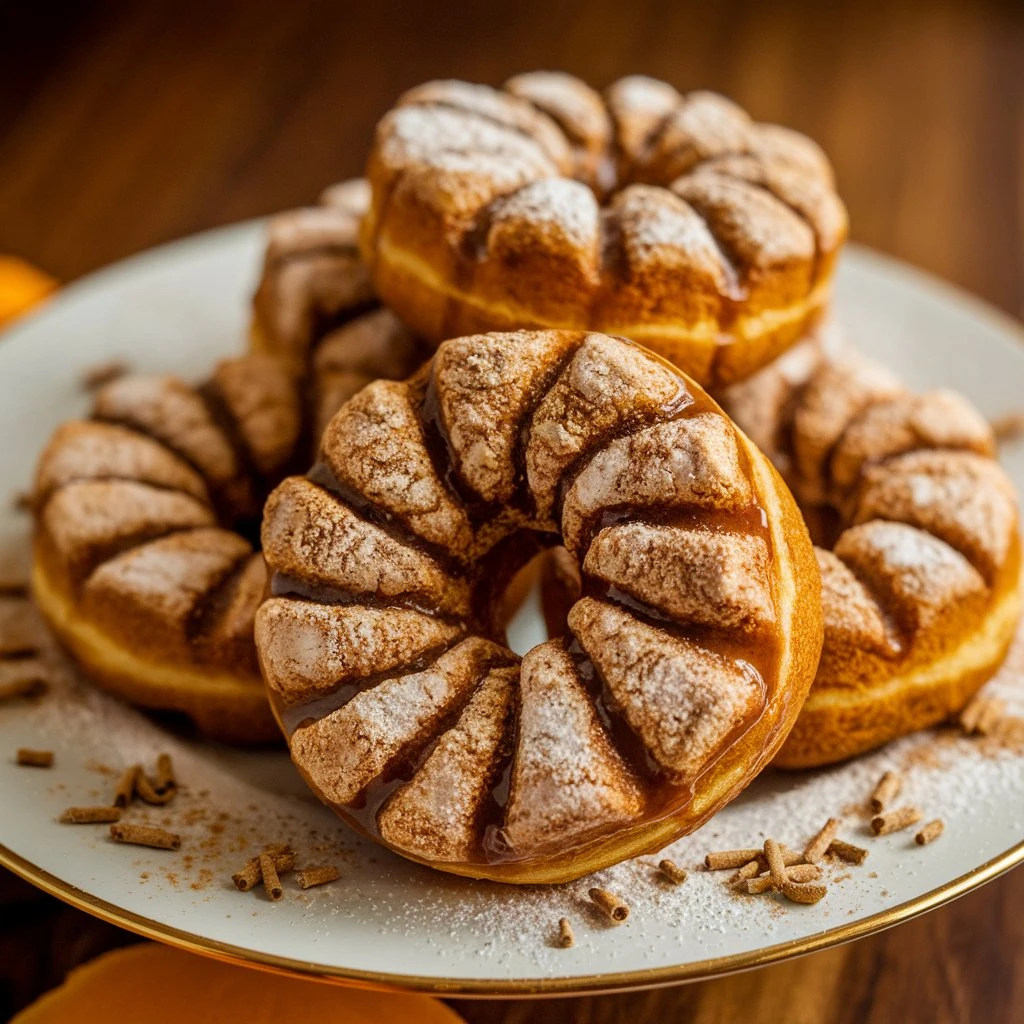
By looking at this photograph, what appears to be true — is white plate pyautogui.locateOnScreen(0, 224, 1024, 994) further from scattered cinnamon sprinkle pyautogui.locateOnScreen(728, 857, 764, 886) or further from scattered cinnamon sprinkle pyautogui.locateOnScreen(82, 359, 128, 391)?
scattered cinnamon sprinkle pyautogui.locateOnScreen(82, 359, 128, 391)

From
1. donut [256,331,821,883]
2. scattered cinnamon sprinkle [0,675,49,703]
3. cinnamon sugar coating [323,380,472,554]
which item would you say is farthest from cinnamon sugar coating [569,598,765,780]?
scattered cinnamon sprinkle [0,675,49,703]

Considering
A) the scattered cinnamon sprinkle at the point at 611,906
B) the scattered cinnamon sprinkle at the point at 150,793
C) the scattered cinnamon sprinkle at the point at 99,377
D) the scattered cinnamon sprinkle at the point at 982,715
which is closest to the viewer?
the scattered cinnamon sprinkle at the point at 611,906

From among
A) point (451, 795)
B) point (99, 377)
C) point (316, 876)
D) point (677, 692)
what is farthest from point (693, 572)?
point (99, 377)

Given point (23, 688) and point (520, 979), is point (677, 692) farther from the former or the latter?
point (23, 688)

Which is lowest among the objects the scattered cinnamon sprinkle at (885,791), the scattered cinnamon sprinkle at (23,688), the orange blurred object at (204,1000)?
the orange blurred object at (204,1000)

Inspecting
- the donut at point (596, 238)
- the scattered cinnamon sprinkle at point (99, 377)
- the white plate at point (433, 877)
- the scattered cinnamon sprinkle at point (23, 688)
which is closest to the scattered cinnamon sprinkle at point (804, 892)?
the white plate at point (433, 877)

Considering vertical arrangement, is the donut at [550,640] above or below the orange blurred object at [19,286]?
above

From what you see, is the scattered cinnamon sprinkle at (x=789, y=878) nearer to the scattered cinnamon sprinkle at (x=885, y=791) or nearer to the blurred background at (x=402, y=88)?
the scattered cinnamon sprinkle at (x=885, y=791)
